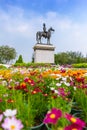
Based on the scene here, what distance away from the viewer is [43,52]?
110ft

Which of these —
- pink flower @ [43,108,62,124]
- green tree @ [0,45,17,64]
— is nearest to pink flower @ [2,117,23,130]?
pink flower @ [43,108,62,124]

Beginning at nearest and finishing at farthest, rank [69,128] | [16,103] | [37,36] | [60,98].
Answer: [69,128] < [16,103] < [60,98] < [37,36]

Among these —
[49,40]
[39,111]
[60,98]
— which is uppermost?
[49,40]

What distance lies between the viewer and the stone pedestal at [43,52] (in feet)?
109

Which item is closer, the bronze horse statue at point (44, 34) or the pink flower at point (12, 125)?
the pink flower at point (12, 125)

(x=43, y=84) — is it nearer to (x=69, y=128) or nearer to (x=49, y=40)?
(x=69, y=128)

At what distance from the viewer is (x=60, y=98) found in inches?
119

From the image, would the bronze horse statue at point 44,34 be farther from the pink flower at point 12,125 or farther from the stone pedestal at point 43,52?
the pink flower at point 12,125

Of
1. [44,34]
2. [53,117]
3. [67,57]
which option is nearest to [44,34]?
[44,34]

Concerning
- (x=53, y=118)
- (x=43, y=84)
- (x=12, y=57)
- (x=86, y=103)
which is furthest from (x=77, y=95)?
(x=12, y=57)

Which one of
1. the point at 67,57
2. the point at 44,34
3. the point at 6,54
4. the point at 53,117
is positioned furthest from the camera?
the point at 67,57

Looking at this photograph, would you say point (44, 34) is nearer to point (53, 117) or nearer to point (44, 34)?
point (44, 34)

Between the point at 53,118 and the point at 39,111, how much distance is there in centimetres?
201

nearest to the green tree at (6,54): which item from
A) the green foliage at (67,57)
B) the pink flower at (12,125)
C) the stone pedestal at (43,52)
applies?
the green foliage at (67,57)
